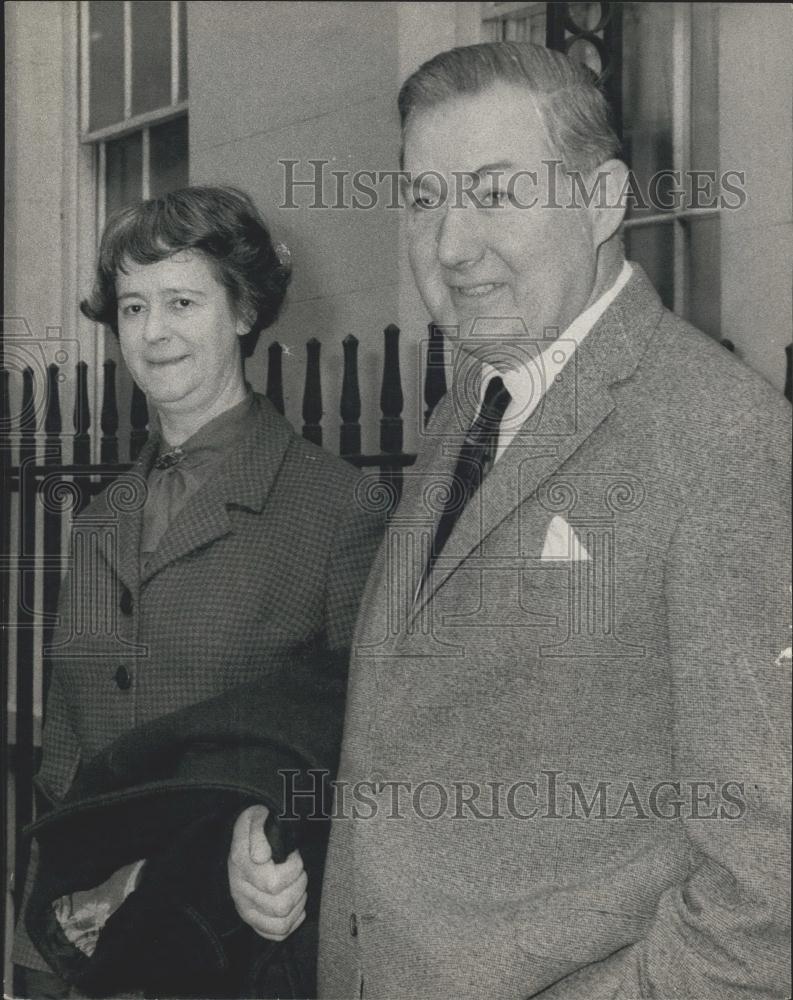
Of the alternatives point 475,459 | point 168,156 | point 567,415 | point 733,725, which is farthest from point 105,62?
point 733,725

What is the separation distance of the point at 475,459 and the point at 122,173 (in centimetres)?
104

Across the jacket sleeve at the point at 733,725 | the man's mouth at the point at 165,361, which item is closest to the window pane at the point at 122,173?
the man's mouth at the point at 165,361

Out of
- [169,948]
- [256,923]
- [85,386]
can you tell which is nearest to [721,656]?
[256,923]

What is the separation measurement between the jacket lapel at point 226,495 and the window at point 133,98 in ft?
1.78

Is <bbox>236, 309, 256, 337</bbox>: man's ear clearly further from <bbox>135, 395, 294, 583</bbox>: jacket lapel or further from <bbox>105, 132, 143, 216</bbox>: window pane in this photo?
<bbox>105, 132, 143, 216</bbox>: window pane

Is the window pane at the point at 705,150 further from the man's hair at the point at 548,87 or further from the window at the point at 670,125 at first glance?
the man's hair at the point at 548,87

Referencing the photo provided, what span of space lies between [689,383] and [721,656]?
0.27 metres

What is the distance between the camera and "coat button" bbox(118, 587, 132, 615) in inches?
65.6

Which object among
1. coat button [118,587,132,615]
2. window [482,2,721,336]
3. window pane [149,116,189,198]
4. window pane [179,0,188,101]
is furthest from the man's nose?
window pane [179,0,188,101]

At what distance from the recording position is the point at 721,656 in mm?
1092

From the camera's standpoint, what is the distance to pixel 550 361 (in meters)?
1.31

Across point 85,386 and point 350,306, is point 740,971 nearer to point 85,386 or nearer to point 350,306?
point 350,306

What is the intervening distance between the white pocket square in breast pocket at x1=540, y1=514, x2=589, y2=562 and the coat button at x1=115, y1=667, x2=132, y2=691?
0.67 meters

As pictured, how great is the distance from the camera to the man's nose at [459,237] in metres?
1.32
